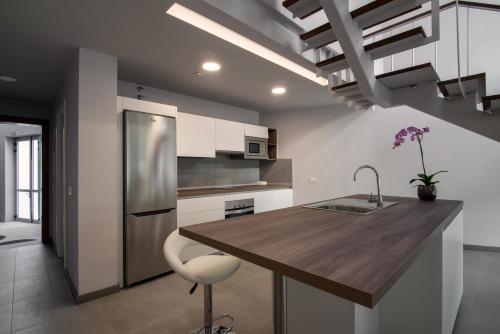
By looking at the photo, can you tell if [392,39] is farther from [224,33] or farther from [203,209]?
[203,209]

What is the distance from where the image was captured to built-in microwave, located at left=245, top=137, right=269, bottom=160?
4.37 metres

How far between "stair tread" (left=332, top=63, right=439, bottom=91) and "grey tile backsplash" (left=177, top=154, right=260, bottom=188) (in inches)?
99.5

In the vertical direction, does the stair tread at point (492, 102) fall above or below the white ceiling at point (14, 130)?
below

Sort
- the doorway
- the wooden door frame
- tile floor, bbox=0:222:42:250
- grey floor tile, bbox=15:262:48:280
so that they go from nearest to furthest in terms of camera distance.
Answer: grey floor tile, bbox=15:262:48:280, the wooden door frame, tile floor, bbox=0:222:42:250, the doorway

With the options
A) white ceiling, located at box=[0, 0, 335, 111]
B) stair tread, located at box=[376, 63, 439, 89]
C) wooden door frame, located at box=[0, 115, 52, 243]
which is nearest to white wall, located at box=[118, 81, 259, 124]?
white ceiling, located at box=[0, 0, 335, 111]

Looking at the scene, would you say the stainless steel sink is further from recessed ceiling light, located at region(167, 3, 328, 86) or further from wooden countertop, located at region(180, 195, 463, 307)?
recessed ceiling light, located at region(167, 3, 328, 86)

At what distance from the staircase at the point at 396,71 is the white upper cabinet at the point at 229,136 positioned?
6.09ft

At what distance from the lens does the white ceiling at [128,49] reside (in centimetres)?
177

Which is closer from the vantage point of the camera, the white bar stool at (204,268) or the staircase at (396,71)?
the white bar stool at (204,268)

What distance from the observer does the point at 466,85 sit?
1916mm

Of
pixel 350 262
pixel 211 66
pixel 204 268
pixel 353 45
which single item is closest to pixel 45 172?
pixel 211 66

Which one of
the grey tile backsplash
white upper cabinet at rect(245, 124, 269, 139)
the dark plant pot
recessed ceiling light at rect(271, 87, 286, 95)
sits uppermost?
recessed ceiling light at rect(271, 87, 286, 95)

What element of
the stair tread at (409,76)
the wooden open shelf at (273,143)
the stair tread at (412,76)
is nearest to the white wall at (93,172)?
the stair tread at (412,76)

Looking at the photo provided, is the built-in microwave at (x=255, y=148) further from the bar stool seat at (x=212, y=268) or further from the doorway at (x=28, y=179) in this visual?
the doorway at (x=28, y=179)
